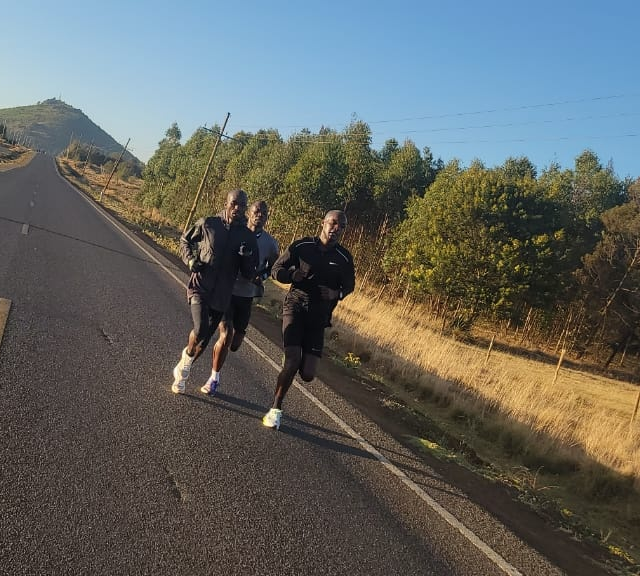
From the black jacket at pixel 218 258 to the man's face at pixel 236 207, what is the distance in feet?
0.24

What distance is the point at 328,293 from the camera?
17.8ft

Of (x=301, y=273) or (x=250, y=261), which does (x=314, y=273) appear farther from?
(x=250, y=261)

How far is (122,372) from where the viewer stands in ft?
19.2

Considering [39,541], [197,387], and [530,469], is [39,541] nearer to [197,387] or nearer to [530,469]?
[197,387]

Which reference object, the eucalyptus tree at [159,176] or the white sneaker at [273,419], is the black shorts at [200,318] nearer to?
the white sneaker at [273,419]

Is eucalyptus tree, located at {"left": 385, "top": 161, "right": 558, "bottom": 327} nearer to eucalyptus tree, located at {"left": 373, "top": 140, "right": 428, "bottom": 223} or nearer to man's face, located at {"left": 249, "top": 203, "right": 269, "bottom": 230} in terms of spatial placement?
eucalyptus tree, located at {"left": 373, "top": 140, "right": 428, "bottom": 223}

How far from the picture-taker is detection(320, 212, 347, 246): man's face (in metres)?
5.48

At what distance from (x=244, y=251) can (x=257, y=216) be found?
0.53m

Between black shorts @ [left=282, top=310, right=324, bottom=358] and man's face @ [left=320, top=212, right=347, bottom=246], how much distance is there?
2.37 ft

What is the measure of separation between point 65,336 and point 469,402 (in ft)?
20.6

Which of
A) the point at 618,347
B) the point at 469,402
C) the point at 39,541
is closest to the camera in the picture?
the point at 39,541

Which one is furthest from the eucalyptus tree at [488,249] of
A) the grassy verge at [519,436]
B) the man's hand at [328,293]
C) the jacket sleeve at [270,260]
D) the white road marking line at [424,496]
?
the man's hand at [328,293]

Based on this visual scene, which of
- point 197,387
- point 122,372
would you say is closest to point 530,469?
point 197,387

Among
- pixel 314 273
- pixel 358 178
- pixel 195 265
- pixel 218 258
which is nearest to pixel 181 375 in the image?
pixel 195 265
